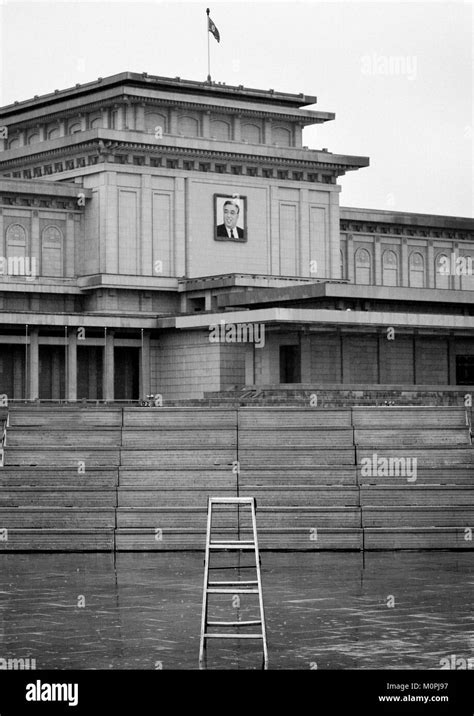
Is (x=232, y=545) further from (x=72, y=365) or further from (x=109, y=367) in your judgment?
(x=109, y=367)

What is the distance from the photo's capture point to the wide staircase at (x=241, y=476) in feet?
104

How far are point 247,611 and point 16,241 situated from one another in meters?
50.3

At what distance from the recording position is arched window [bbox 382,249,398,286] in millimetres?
88062

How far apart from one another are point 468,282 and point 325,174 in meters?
21.1

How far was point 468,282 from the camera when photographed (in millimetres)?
95188

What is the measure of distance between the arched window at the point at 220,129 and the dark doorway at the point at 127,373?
43.0ft

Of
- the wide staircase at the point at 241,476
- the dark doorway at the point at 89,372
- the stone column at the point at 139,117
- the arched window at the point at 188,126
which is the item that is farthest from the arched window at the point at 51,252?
the wide staircase at the point at 241,476

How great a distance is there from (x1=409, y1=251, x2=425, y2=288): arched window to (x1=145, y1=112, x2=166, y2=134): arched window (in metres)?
22.0

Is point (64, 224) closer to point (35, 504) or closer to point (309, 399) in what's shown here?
point (309, 399)

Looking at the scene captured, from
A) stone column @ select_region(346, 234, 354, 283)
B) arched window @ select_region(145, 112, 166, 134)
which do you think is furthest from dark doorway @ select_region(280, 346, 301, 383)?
stone column @ select_region(346, 234, 354, 283)

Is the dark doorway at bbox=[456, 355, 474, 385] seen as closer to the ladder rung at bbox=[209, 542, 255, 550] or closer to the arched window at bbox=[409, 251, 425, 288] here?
the arched window at bbox=[409, 251, 425, 288]
